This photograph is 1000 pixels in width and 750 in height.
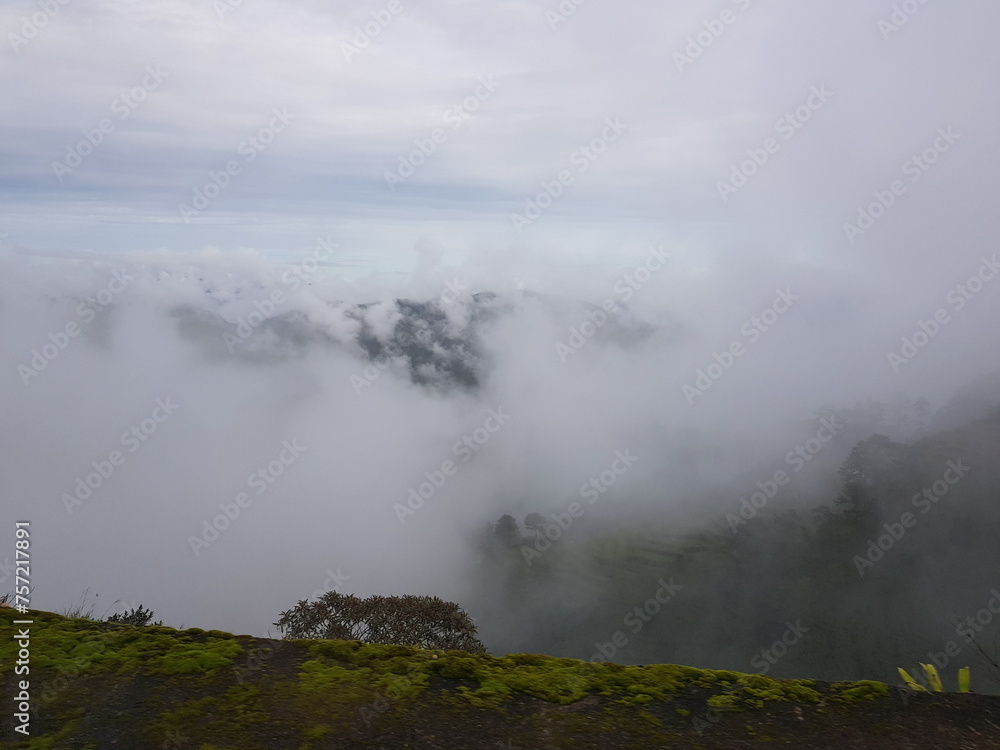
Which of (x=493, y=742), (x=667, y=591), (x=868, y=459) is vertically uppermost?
(x=868, y=459)

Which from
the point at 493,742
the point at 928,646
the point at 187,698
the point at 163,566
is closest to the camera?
the point at 493,742

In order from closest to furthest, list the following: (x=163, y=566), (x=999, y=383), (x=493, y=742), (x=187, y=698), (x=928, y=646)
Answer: (x=493, y=742) → (x=187, y=698) → (x=928, y=646) → (x=999, y=383) → (x=163, y=566)

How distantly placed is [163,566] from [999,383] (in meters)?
188

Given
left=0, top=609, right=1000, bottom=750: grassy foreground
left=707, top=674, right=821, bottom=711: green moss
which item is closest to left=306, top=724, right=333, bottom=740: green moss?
left=0, top=609, right=1000, bottom=750: grassy foreground

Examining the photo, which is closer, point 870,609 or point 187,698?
point 187,698

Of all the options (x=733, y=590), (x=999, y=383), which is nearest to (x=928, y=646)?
(x=733, y=590)

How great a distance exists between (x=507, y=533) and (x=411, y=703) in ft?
393

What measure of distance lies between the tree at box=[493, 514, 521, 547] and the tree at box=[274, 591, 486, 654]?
108442 mm

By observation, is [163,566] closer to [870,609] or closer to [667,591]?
[667,591]

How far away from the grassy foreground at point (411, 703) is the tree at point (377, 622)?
8.91 m

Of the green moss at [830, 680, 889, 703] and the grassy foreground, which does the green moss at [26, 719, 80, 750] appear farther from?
the green moss at [830, 680, 889, 703]

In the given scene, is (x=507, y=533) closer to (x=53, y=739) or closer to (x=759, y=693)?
(x=759, y=693)

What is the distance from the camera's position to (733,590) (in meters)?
90.8

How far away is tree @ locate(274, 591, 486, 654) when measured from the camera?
45.6ft
